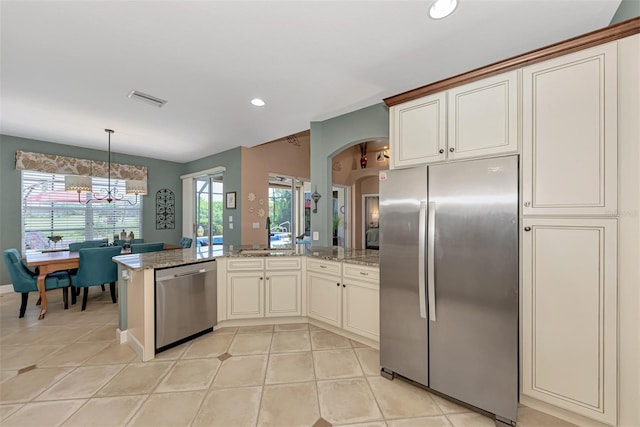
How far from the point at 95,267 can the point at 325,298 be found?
316 cm

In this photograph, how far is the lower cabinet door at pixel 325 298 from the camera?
9.38ft

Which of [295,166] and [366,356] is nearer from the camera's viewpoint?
[366,356]

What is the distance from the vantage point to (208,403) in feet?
6.12

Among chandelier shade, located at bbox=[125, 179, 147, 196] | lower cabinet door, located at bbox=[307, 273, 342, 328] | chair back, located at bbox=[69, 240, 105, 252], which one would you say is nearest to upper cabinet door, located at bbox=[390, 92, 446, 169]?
lower cabinet door, located at bbox=[307, 273, 342, 328]

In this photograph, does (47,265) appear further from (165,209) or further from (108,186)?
(165,209)

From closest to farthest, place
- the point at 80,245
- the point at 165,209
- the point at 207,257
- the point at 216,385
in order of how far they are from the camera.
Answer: the point at 216,385, the point at 207,257, the point at 80,245, the point at 165,209

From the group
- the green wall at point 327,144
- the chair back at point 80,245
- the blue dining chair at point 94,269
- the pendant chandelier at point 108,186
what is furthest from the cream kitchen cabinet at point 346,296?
the chair back at point 80,245

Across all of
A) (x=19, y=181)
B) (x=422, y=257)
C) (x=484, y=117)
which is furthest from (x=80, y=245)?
(x=484, y=117)

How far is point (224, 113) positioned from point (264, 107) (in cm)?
59

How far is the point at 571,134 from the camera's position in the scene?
1561mm

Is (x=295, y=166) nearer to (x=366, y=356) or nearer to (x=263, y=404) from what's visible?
(x=366, y=356)

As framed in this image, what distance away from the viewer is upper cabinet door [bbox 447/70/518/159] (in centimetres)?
173

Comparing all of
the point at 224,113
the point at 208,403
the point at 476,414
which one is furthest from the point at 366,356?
the point at 224,113

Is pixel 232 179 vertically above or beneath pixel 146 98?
beneath
